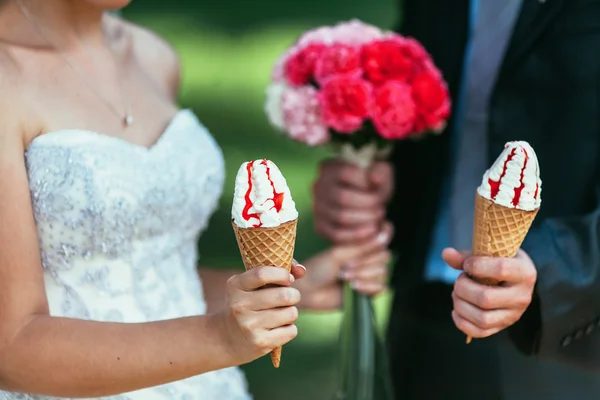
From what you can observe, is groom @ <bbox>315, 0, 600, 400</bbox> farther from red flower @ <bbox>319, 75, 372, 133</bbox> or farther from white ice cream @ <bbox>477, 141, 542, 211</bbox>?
red flower @ <bbox>319, 75, 372, 133</bbox>

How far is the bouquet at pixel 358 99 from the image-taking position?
2029 millimetres

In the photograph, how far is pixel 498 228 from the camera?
1.51 m

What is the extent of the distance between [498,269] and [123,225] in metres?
0.92

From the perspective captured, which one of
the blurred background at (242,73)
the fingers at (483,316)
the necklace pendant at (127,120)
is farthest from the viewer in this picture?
the blurred background at (242,73)

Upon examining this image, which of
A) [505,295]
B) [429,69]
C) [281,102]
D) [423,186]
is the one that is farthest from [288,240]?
[423,186]

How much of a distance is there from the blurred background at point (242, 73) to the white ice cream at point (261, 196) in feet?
8.19

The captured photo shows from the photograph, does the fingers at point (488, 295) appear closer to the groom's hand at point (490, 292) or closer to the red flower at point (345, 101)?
the groom's hand at point (490, 292)

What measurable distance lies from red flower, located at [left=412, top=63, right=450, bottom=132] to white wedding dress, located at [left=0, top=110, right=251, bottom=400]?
2.15ft

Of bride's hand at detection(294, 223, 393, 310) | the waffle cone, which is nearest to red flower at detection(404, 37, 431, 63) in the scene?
bride's hand at detection(294, 223, 393, 310)

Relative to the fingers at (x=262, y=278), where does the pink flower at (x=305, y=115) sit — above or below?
above

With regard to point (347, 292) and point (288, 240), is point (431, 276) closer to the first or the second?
point (347, 292)

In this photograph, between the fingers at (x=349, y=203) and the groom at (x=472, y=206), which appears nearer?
the groom at (x=472, y=206)

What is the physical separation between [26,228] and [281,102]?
91 cm

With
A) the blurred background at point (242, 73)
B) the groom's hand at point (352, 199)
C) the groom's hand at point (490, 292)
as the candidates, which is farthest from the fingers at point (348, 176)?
the blurred background at point (242, 73)
